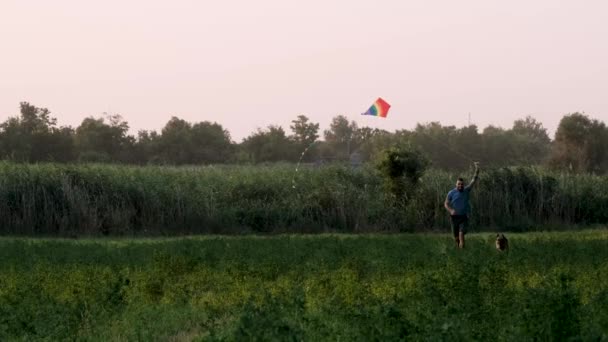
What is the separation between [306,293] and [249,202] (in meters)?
28.0

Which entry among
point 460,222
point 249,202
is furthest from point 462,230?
point 249,202

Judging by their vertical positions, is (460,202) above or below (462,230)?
→ above

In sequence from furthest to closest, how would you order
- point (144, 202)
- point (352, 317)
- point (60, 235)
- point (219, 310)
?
point (144, 202), point (60, 235), point (219, 310), point (352, 317)

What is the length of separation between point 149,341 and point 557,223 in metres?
33.9

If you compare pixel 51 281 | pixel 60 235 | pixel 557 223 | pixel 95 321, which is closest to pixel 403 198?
pixel 557 223

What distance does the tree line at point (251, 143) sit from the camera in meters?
76.9

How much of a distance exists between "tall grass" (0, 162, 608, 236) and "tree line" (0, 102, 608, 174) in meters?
14.4

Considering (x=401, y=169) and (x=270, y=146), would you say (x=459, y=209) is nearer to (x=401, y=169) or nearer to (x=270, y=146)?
(x=401, y=169)

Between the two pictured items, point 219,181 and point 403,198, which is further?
point 219,181

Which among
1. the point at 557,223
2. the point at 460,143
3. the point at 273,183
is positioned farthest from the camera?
the point at 460,143

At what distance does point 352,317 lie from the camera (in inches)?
527

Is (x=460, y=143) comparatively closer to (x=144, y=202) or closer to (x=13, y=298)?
(x=144, y=202)

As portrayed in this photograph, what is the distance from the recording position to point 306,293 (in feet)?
54.9

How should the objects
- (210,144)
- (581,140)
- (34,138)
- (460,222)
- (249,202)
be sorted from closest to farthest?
(460,222)
(249,202)
(34,138)
(581,140)
(210,144)
